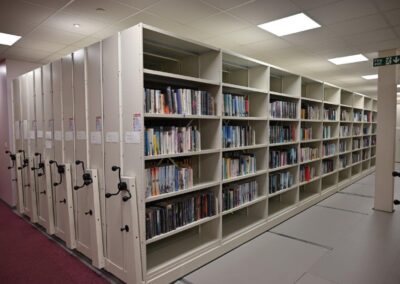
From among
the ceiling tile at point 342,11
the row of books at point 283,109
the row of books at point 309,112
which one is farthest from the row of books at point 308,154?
the ceiling tile at point 342,11

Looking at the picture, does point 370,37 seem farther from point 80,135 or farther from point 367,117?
point 367,117

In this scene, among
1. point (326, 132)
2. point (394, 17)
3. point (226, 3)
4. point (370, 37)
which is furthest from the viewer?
point (326, 132)

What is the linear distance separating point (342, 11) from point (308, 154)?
2.53m

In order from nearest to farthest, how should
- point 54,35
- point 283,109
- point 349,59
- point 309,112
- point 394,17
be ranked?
point 394,17 < point 54,35 < point 283,109 < point 309,112 < point 349,59

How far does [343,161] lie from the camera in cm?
613

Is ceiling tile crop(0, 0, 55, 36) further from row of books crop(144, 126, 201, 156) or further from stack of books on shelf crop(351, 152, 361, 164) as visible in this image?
stack of books on shelf crop(351, 152, 361, 164)

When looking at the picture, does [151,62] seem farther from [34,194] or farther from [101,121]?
[34,194]

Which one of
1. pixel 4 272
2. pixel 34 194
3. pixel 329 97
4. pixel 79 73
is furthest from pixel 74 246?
pixel 329 97

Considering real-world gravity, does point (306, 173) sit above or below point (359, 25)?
below

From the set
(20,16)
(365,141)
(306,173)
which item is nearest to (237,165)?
(306,173)

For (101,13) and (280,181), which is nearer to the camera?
(101,13)

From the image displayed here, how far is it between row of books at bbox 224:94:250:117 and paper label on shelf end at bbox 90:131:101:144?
4.62 feet

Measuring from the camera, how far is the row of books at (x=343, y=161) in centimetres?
601

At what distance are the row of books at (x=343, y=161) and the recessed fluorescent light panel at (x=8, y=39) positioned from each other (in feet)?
21.6
